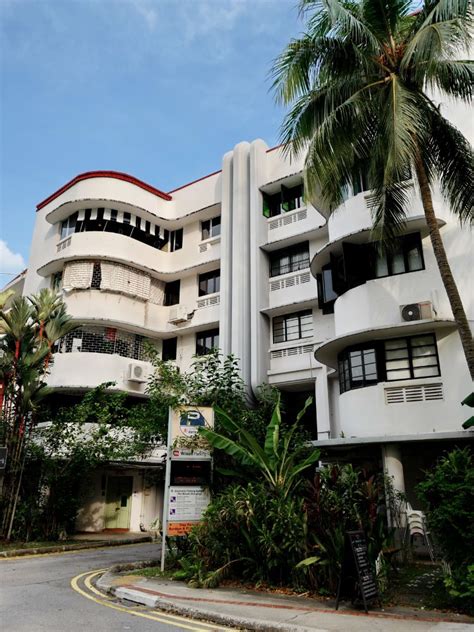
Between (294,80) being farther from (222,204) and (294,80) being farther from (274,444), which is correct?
(222,204)

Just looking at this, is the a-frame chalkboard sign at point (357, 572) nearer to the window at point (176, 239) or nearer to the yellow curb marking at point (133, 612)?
the yellow curb marking at point (133, 612)

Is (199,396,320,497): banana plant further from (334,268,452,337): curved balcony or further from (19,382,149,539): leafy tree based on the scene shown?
(19,382,149,539): leafy tree

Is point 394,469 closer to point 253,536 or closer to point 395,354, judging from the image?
point 395,354

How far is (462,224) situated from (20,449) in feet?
53.6

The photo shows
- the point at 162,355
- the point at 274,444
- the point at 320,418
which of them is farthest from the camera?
the point at 162,355

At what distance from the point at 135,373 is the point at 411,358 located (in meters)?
13.6

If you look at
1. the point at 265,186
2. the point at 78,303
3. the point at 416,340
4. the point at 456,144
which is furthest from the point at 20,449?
the point at 456,144

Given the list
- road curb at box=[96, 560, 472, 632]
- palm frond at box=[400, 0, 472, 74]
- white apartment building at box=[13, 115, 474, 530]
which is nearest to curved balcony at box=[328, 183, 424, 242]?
white apartment building at box=[13, 115, 474, 530]

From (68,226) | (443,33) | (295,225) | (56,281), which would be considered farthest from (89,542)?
(443,33)

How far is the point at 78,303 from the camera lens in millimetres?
24859

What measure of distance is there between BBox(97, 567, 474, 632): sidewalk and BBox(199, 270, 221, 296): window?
17.3 meters

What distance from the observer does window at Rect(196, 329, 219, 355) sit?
2521 cm

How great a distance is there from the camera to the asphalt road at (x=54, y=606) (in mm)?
7449

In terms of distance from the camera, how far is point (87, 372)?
2345 cm
